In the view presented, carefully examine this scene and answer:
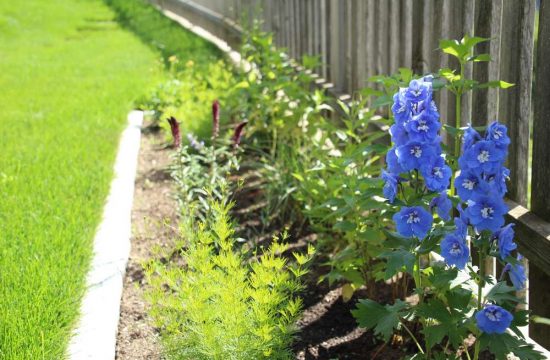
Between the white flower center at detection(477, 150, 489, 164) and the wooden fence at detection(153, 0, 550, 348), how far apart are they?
0.67 meters

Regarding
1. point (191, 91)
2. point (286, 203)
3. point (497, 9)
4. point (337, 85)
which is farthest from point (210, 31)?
point (497, 9)

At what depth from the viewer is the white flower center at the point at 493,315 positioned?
6.95 feet

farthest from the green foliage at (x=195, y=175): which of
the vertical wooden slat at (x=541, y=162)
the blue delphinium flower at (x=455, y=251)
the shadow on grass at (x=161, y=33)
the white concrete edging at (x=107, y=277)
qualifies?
the shadow on grass at (x=161, y=33)

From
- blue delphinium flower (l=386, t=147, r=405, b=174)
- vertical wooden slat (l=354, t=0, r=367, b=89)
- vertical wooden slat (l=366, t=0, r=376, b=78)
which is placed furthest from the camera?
vertical wooden slat (l=354, t=0, r=367, b=89)

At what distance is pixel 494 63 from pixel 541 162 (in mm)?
479

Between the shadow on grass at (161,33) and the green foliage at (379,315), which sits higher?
the shadow on grass at (161,33)

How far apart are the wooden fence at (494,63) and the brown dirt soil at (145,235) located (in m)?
1.28

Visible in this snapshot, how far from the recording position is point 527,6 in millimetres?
2699

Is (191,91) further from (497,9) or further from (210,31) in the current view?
(210,31)

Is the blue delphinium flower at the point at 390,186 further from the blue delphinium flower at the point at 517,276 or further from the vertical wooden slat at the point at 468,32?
the vertical wooden slat at the point at 468,32

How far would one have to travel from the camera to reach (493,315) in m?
2.13

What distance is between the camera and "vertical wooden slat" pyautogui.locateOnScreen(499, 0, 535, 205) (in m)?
2.73

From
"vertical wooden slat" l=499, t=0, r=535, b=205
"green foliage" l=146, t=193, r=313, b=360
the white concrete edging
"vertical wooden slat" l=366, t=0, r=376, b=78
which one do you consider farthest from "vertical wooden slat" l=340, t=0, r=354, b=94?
"green foliage" l=146, t=193, r=313, b=360

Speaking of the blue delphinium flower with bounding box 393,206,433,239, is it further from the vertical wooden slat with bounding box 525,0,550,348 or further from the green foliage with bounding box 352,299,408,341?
the vertical wooden slat with bounding box 525,0,550,348
